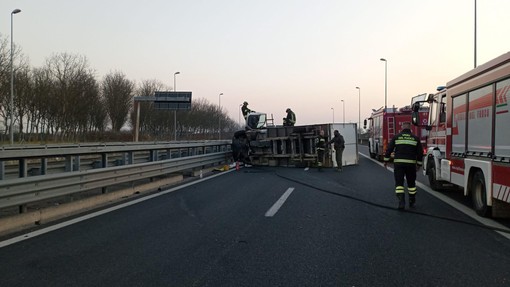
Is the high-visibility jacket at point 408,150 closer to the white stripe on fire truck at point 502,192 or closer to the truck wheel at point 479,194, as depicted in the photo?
the truck wheel at point 479,194

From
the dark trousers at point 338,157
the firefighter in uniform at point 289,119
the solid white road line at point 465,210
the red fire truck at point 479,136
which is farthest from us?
the firefighter in uniform at point 289,119

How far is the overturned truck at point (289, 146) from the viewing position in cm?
2067

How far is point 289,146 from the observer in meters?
21.3

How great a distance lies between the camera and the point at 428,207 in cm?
909

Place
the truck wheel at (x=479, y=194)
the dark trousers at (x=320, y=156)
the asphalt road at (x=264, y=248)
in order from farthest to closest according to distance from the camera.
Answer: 1. the dark trousers at (x=320, y=156)
2. the truck wheel at (x=479, y=194)
3. the asphalt road at (x=264, y=248)

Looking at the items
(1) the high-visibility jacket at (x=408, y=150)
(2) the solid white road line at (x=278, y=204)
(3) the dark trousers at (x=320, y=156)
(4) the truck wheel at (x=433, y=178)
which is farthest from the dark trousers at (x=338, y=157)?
(1) the high-visibility jacket at (x=408, y=150)

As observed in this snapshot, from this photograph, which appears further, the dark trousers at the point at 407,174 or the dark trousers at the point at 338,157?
the dark trousers at the point at 338,157

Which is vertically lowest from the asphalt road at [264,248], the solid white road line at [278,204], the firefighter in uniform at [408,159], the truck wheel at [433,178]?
the solid white road line at [278,204]

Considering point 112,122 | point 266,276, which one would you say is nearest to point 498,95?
point 266,276

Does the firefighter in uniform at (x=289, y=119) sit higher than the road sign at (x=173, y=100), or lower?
lower

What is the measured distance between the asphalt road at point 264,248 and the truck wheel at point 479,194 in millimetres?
372

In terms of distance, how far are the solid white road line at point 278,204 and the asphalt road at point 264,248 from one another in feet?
0.19

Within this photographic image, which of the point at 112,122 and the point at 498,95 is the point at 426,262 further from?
the point at 112,122

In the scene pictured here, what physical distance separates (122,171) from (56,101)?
150 ft
